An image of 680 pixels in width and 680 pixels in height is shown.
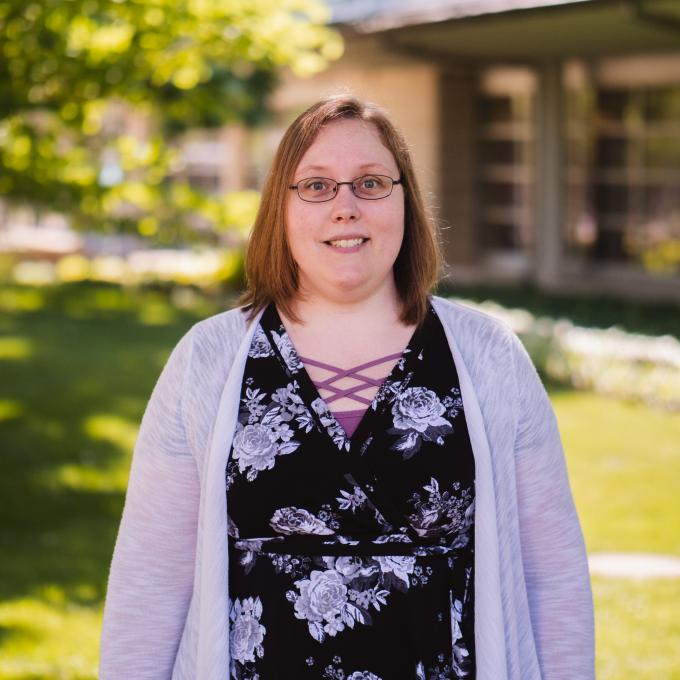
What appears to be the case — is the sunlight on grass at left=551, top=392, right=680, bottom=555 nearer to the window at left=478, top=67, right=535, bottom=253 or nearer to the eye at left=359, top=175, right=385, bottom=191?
the eye at left=359, top=175, right=385, bottom=191

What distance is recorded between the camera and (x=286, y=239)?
249 centimetres

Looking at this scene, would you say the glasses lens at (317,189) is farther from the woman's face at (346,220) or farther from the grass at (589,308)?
the grass at (589,308)

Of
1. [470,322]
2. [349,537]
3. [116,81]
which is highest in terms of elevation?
[116,81]

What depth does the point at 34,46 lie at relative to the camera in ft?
20.1

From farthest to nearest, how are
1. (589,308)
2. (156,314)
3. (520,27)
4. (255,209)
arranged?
(156,314) → (589,308) → (520,27) → (255,209)

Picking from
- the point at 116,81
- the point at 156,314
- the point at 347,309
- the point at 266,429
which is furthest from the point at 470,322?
the point at 156,314

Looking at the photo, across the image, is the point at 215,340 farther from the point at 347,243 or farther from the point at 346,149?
the point at 346,149

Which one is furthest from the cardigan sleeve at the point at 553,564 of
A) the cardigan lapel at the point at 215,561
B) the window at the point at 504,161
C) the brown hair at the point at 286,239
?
the window at the point at 504,161

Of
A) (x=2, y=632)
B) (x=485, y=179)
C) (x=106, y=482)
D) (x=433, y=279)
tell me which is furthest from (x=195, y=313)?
(x=433, y=279)

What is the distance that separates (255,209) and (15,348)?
6282 millimetres

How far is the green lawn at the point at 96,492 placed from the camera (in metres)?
5.05

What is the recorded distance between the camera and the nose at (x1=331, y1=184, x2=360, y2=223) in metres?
2.35

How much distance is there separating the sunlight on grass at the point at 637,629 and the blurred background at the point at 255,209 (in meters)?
0.01

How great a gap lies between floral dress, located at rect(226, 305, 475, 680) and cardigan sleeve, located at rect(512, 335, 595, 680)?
166mm
